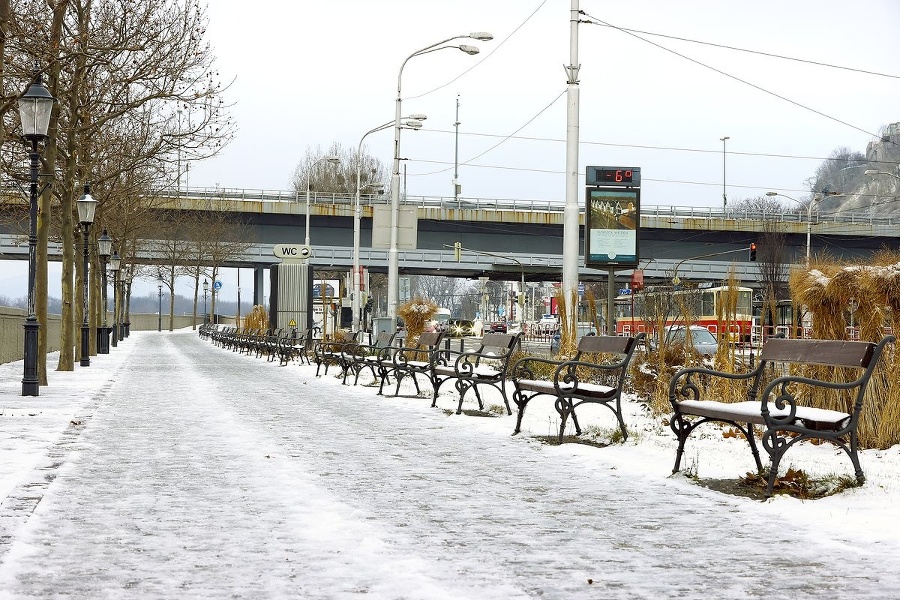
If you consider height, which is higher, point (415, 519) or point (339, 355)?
point (415, 519)

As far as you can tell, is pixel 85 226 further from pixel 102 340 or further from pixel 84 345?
pixel 102 340

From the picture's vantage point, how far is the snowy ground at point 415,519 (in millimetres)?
4859

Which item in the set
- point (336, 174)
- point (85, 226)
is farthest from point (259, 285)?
point (85, 226)

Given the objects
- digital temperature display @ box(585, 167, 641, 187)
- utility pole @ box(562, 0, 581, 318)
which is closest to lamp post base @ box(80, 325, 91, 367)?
digital temperature display @ box(585, 167, 641, 187)

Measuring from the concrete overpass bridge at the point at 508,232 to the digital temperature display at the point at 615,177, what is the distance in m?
42.9

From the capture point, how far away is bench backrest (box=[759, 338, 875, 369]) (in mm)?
7273

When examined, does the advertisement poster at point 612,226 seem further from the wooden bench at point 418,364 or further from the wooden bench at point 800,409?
the wooden bench at point 800,409

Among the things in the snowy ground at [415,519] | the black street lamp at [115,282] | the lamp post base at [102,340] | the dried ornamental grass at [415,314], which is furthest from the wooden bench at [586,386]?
the black street lamp at [115,282]

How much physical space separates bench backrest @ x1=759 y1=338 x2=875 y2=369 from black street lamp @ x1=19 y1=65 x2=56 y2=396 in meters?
11.4

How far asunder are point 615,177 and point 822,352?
1524 cm

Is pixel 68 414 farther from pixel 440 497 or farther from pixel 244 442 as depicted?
pixel 440 497

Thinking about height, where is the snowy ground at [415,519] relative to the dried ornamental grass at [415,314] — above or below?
below

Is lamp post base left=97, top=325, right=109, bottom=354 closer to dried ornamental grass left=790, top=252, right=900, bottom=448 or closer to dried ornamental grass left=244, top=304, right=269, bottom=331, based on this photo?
dried ornamental grass left=244, top=304, right=269, bottom=331

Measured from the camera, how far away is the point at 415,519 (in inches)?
251
